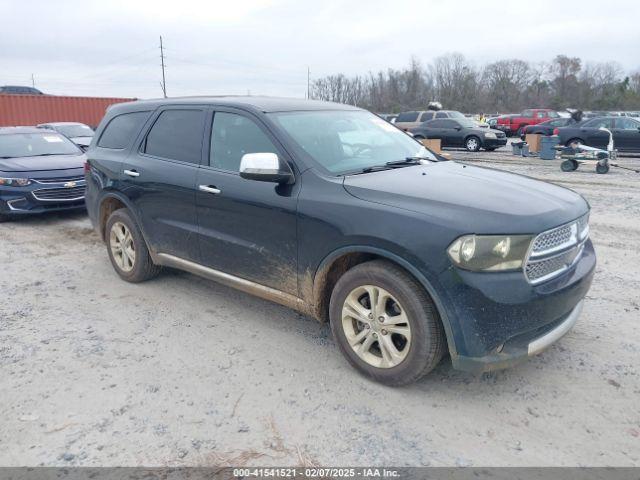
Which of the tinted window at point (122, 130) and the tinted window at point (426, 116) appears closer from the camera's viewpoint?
the tinted window at point (122, 130)

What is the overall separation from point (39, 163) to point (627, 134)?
18.1m

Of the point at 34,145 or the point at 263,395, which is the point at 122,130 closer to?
the point at 263,395

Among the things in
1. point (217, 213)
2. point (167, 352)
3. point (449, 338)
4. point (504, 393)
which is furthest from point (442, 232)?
point (167, 352)

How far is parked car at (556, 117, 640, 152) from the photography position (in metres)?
18.1

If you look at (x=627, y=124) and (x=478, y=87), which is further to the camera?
(x=478, y=87)

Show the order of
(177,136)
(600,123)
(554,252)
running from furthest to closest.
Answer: (600,123) → (177,136) → (554,252)

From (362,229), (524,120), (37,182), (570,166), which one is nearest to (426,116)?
(570,166)

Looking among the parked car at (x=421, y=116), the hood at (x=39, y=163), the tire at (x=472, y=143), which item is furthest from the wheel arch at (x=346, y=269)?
the parked car at (x=421, y=116)

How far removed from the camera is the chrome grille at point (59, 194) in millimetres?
8102

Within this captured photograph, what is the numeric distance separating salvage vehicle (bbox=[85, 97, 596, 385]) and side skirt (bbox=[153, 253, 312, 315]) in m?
0.01

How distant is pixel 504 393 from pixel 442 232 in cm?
114

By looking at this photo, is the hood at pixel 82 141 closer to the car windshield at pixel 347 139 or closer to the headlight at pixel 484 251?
the car windshield at pixel 347 139

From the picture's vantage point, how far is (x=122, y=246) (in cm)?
529

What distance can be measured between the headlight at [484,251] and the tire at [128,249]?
3.23 m
